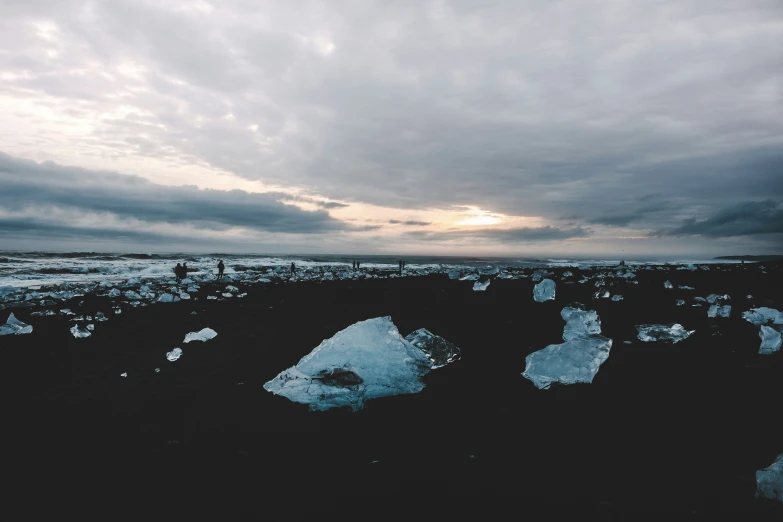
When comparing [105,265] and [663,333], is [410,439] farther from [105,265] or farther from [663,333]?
[105,265]

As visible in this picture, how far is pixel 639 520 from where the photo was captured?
2029 mm

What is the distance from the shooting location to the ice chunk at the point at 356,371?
3.64 m

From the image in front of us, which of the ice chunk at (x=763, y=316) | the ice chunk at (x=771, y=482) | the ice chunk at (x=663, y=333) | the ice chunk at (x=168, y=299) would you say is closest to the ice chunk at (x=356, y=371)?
the ice chunk at (x=771, y=482)

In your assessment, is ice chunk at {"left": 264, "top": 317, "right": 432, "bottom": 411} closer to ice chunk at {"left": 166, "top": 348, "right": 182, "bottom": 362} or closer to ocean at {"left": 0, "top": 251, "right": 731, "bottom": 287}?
ice chunk at {"left": 166, "top": 348, "right": 182, "bottom": 362}

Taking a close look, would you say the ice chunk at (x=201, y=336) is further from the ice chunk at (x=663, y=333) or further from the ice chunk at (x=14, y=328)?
the ice chunk at (x=663, y=333)

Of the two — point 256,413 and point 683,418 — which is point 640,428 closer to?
point 683,418

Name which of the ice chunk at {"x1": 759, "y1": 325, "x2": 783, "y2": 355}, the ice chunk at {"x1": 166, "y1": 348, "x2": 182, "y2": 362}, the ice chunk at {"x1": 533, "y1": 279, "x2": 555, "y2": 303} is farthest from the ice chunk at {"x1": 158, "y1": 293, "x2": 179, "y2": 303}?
the ice chunk at {"x1": 759, "y1": 325, "x2": 783, "y2": 355}

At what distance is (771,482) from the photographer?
215cm

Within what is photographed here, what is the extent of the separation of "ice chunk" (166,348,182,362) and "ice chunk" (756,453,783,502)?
19.9 feet

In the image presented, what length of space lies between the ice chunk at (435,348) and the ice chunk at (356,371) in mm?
322

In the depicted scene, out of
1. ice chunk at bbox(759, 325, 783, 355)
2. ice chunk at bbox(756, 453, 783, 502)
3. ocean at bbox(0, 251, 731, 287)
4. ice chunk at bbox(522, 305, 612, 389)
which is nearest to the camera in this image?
ice chunk at bbox(756, 453, 783, 502)

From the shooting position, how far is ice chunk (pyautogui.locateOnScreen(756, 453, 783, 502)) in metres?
2.13

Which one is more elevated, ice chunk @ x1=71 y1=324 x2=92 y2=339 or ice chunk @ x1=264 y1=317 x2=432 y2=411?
ice chunk @ x1=264 y1=317 x2=432 y2=411

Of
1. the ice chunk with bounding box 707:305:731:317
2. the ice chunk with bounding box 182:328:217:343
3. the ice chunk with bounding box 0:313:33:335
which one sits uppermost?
the ice chunk with bounding box 707:305:731:317
